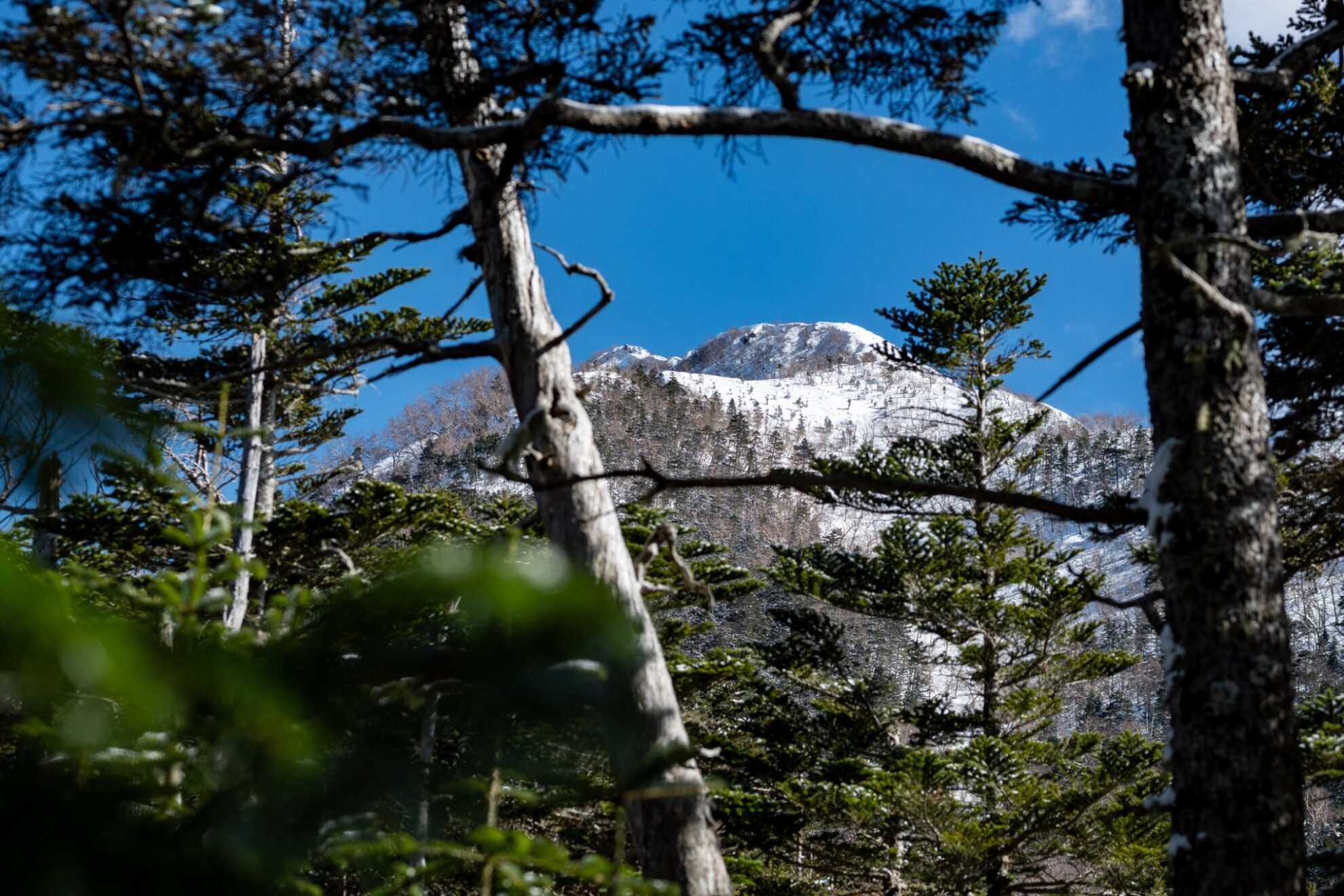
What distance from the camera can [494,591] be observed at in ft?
2.27

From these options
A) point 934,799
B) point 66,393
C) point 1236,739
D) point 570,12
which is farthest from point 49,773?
point 934,799

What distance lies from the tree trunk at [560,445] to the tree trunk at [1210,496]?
143 centimetres

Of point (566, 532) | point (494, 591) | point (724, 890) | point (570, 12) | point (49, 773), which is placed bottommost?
point (724, 890)

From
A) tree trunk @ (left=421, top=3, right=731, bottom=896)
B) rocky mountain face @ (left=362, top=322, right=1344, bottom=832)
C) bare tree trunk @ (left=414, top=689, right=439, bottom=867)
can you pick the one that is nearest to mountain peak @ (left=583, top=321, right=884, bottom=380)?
rocky mountain face @ (left=362, top=322, right=1344, bottom=832)

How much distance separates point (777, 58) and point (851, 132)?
0.68 m

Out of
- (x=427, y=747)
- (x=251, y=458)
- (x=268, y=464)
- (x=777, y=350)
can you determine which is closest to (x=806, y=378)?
(x=777, y=350)

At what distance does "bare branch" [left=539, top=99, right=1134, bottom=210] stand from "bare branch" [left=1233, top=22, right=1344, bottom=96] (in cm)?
69

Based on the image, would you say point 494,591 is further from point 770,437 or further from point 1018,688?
point 770,437

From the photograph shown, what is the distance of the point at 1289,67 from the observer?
128 inches

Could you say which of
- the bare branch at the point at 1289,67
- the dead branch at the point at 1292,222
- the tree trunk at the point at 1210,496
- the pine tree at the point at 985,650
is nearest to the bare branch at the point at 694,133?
the tree trunk at the point at 1210,496

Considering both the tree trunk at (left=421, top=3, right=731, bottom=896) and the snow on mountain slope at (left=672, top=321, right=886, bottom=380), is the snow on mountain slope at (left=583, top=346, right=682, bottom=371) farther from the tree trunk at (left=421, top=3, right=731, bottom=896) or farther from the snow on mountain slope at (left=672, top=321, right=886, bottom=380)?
the tree trunk at (left=421, top=3, right=731, bottom=896)

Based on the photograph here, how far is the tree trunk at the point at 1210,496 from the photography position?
232 cm

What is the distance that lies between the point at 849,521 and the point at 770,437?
1892cm

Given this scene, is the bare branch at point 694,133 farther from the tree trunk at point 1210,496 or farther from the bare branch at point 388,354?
the bare branch at point 388,354
